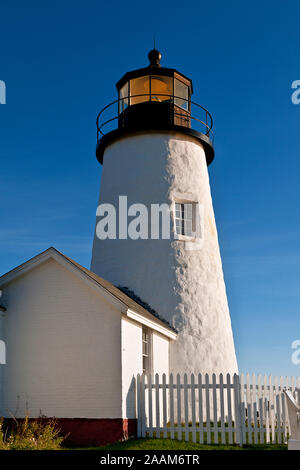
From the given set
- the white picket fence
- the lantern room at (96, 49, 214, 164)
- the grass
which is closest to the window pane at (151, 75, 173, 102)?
the lantern room at (96, 49, 214, 164)

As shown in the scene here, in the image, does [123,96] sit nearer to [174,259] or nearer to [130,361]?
[174,259]

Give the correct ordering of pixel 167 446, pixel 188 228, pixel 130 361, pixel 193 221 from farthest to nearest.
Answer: pixel 193 221 < pixel 188 228 < pixel 130 361 < pixel 167 446

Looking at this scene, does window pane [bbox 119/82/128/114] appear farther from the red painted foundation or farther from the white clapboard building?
the red painted foundation

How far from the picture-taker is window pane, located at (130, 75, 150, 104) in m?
19.4

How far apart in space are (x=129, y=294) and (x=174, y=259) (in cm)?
166

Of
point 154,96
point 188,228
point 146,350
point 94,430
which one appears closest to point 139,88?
point 154,96

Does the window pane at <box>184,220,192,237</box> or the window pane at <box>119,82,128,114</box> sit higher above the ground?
the window pane at <box>119,82,128,114</box>

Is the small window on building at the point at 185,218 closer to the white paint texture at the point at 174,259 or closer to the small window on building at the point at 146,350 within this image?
the white paint texture at the point at 174,259

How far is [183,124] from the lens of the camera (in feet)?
62.6

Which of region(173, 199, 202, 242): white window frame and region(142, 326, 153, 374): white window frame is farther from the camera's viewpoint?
region(173, 199, 202, 242): white window frame

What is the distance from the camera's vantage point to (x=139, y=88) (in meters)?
19.6

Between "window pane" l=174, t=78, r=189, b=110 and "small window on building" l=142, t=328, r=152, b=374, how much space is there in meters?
8.08

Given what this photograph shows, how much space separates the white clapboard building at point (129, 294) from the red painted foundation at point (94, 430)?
23mm
